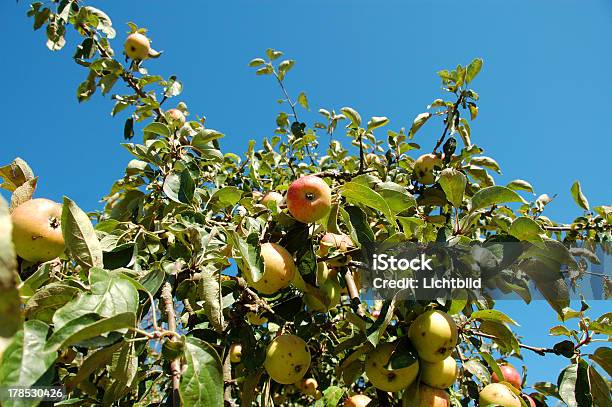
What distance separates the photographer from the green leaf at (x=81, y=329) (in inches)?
32.7

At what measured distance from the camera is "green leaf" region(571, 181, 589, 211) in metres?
2.92

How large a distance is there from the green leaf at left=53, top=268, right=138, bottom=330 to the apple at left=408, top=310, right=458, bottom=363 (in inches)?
41.6

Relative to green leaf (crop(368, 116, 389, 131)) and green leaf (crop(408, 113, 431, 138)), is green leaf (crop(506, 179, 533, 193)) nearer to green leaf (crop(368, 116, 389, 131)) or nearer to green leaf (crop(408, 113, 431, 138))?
green leaf (crop(408, 113, 431, 138))

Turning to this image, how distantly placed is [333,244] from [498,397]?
0.97m

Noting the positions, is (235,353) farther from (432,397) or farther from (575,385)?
(575,385)

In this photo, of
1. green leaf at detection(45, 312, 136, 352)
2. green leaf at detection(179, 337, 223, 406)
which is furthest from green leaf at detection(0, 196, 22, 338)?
green leaf at detection(179, 337, 223, 406)

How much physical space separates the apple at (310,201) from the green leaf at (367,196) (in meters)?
0.08

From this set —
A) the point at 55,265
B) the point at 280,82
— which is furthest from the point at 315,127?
the point at 55,265

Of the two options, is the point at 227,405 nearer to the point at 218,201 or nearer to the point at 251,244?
the point at 218,201

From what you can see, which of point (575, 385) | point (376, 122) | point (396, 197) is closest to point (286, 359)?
point (396, 197)

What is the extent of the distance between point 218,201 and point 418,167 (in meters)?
1.35

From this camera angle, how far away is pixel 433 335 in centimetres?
157

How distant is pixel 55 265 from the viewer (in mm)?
1264

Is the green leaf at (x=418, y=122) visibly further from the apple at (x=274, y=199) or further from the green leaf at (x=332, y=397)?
the green leaf at (x=332, y=397)
